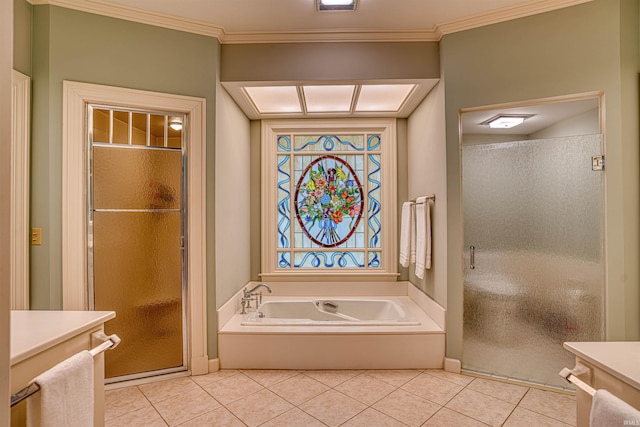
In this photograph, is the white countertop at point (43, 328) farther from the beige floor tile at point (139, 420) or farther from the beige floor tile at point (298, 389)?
the beige floor tile at point (298, 389)

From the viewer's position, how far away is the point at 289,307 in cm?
344

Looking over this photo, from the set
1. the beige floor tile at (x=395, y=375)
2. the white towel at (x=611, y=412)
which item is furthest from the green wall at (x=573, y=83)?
the white towel at (x=611, y=412)

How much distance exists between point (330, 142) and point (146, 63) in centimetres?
198

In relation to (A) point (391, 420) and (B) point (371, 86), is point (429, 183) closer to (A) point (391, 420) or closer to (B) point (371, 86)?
(B) point (371, 86)

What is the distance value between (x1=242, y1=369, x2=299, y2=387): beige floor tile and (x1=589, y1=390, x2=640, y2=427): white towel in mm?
1964

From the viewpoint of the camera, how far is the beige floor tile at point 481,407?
79.1 inches

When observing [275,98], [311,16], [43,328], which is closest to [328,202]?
[275,98]

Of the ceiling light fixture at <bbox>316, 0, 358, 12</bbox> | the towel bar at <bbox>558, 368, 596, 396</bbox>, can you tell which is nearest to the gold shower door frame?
the ceiling light fixture at <bbox>316, 0, 358, 12</bbox>

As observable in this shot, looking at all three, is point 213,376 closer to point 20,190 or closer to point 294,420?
point 294,420

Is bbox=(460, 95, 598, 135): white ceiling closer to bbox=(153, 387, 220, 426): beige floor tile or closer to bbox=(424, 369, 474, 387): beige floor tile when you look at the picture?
bbox=(424, 369, 474, 387): beige floor tile

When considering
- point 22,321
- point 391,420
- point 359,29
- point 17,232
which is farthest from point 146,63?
point 391,420

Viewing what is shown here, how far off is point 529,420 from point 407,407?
732 mm

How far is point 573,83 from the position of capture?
2.25 metres

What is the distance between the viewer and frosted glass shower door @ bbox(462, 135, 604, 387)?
2.22m
